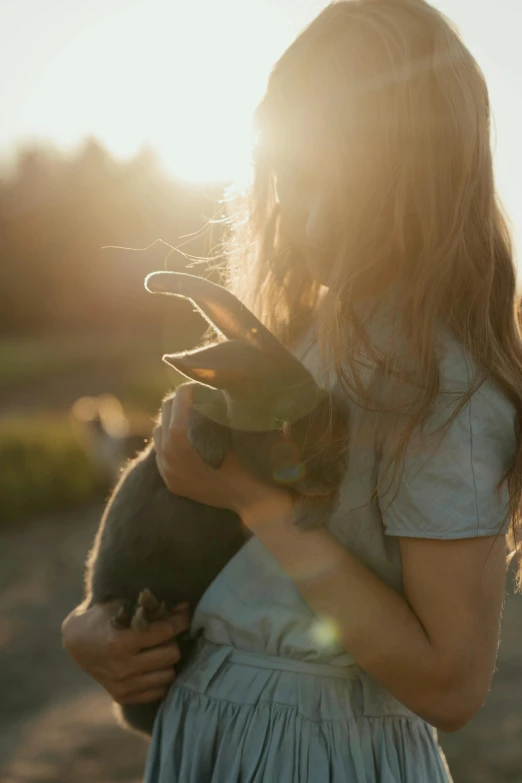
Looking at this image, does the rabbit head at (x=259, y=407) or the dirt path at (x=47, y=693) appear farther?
the dirt path at (x=47, y=693)

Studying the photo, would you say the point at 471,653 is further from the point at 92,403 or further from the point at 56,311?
the point at 56,311

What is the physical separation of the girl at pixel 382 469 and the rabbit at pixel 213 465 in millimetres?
103

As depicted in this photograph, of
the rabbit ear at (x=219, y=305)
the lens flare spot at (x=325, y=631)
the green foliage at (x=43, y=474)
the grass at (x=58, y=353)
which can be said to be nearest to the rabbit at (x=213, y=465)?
the rabbit ear at (x=219, y=305)

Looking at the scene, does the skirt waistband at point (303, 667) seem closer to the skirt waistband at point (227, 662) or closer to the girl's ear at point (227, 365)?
the skirt waistband at point (227, 662)

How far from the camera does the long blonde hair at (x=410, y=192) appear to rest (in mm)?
1668

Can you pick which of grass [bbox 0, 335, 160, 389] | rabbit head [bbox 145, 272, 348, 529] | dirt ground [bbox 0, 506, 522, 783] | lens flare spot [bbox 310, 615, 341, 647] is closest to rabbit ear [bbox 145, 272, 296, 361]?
rabbit head [bbox 145, 272, 348, 529]

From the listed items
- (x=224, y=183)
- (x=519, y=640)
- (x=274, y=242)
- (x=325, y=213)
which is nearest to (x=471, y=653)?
(x=325, y=213)

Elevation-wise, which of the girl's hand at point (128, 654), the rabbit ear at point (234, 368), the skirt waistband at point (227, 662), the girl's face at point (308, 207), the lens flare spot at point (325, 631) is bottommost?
the girl's hand at point (128, 654)

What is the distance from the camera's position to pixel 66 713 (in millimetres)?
5582

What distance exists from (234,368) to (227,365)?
0.07ft

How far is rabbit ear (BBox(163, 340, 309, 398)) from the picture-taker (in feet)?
5.59

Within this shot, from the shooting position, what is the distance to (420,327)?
1.62 m

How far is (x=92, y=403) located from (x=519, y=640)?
726 centimetres

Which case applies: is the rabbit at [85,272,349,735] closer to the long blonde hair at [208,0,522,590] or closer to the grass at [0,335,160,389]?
the long blonde hair at [208,0,522,590]
